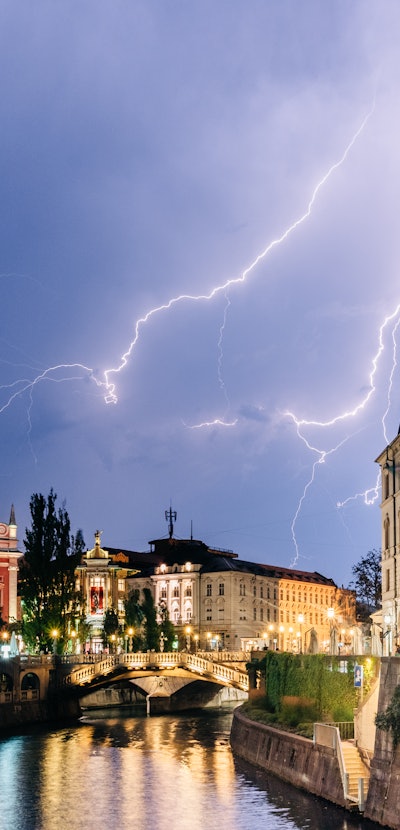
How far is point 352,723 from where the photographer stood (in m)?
46.4

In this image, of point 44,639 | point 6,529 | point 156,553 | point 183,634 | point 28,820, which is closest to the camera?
point 28,820

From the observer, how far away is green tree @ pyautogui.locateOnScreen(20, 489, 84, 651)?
96.9 meters

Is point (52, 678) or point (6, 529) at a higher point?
point (6, 529)

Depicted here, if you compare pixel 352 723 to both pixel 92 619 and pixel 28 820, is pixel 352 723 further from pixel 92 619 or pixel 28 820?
pixel 92 619

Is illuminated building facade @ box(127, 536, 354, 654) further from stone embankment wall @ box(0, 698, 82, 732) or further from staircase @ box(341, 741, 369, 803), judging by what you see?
staircase @ box(341, 741, 369, 803)

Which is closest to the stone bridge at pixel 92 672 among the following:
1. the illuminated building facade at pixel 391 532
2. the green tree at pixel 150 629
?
the illuminated building facade at pixel 391 532

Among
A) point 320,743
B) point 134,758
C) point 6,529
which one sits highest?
point 6,529

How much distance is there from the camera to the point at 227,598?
157500 mm

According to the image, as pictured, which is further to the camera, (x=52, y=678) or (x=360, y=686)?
(x=52, y=678)

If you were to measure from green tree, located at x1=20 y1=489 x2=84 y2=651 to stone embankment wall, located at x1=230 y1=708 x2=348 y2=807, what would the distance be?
120 ft

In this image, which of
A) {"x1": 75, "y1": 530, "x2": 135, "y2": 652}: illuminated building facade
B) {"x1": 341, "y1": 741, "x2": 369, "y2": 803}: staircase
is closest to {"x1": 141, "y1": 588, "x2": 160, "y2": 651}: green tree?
{"x1": 75, "y1": 530, "x2": 135, "y2": 652}: illuminated building facade

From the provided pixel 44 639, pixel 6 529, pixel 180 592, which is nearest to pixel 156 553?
pixel 180 592

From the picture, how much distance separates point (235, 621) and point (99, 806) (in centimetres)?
11072

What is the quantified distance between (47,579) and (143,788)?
1877 inches
